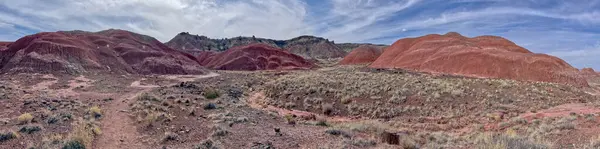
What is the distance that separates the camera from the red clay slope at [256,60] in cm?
6538

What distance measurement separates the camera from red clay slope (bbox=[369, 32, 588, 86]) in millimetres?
35188

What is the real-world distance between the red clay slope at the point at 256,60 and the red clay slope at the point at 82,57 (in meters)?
13.6

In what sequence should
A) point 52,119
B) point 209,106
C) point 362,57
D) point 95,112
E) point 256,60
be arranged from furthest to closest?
point 362,57
point 256,60
point 209,106
point 95,112
point 52,119

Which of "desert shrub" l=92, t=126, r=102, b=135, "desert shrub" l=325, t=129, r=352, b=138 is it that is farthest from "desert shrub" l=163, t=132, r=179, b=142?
"desert shrub" l=325, t=129, r=352, b=138

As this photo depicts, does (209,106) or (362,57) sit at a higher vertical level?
(362,57)

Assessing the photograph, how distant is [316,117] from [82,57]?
31953mm

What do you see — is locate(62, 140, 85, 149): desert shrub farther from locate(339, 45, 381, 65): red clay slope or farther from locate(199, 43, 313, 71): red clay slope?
locate(339, 45, 381, 65): red clay slope

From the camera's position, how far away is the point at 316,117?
18406mm

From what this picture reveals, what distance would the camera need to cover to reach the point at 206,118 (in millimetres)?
14688

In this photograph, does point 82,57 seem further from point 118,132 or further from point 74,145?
point 74,145

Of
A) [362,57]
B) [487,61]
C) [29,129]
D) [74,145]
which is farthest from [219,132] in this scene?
[362,57]

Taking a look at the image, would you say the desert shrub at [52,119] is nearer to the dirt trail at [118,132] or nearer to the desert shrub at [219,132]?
the dirt trail at [118,132]

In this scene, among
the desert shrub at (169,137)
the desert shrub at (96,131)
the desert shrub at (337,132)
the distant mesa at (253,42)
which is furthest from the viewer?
the distant mesa at (253,42)

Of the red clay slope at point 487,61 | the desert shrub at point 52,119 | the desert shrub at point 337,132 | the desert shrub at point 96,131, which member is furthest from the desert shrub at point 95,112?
the red clay slope at point 487,61
